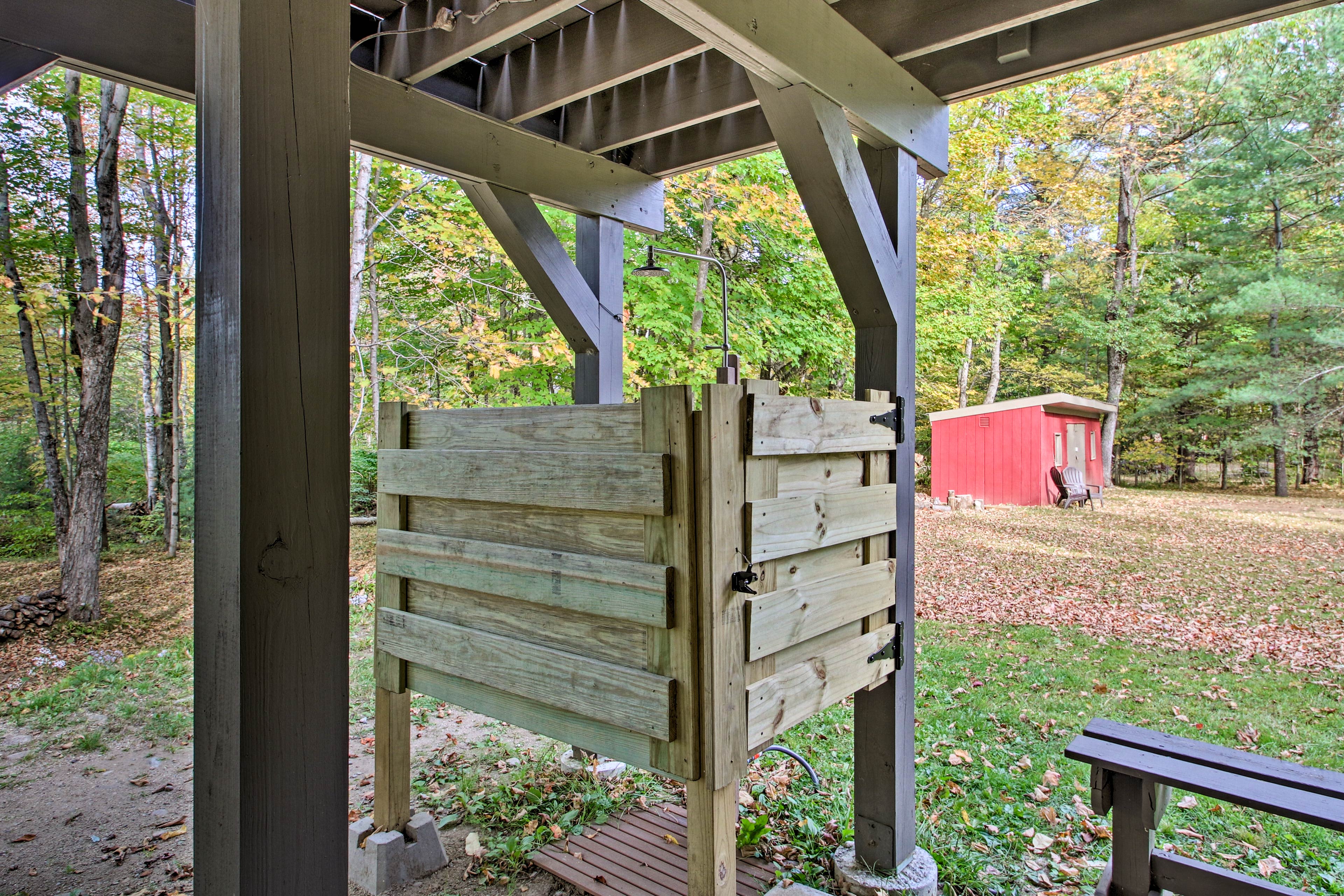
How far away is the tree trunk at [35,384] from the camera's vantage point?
579 cm

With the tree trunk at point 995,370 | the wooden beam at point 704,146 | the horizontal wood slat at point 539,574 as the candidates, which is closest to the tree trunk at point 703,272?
the wooden beam at point 704,146

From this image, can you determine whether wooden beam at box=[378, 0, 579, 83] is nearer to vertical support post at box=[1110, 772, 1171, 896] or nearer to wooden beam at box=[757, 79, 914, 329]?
wooden beam at box=[757, 79, 914, 329]

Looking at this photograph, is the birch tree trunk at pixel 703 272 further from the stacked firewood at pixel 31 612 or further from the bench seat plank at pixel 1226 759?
the bench seat plank at pixel 1226 759

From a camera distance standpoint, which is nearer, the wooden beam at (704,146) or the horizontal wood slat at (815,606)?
the horizontal wood slat at (815,606)

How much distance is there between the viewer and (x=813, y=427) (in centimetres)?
213

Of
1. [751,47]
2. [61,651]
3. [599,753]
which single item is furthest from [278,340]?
[61,651]

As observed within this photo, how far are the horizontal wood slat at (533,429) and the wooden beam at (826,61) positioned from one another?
977mm

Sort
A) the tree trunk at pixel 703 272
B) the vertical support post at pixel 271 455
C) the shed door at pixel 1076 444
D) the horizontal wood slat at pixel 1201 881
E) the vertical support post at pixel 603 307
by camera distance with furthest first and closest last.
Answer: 1. the shed door at pixel 1076 444
2. the tree trunk at pixel 703 272
3. the vertical support post at pixel 603 307
4. the horizontal wood slat at pixel 1201 881
5. the vertical support post at pixel 271 455

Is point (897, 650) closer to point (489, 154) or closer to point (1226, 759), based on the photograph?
point (1226, 759)

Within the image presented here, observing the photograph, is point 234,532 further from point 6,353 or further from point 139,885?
point 6,353

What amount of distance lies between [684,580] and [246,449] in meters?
1.13

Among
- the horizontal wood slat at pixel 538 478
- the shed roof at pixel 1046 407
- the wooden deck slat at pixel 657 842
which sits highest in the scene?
the shed roof at pixel 1046 407

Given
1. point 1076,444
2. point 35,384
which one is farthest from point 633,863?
point 1076,444

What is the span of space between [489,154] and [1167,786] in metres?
3.24
